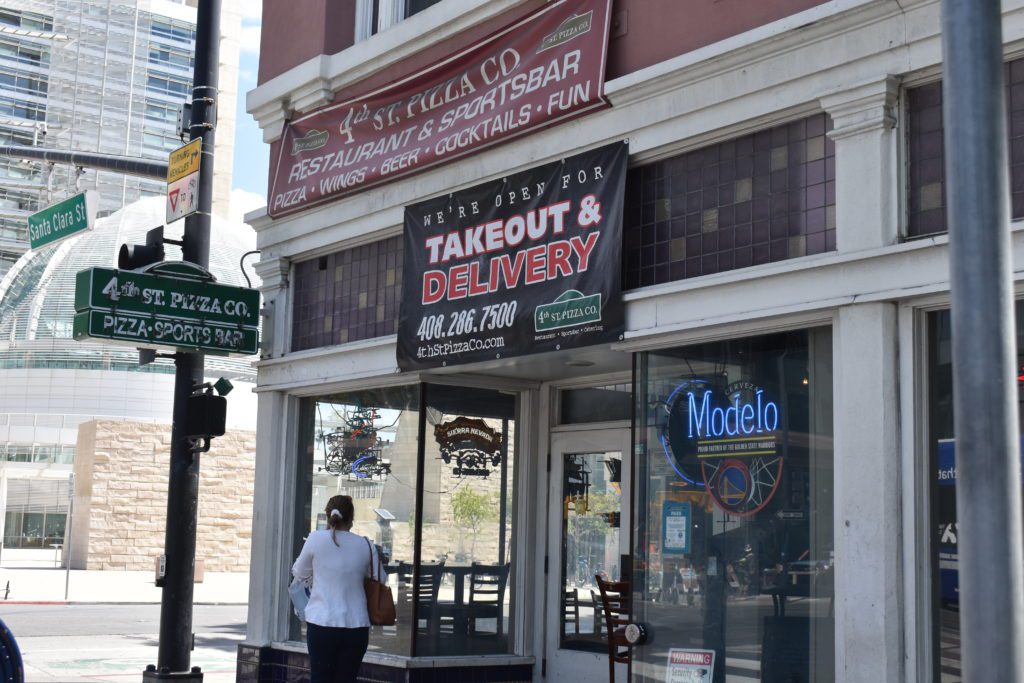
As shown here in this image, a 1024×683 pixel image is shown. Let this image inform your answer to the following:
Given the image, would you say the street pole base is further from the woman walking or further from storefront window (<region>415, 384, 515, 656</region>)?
the woman walking

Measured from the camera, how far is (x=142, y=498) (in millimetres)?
41625

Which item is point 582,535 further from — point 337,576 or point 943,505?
point 943,505

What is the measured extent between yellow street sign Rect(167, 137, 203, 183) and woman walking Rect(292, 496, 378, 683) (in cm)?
438

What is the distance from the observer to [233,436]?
1693 inches

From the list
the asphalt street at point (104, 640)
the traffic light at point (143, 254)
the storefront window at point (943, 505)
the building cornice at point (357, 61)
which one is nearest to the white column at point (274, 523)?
the traffic light at point (143, 254)

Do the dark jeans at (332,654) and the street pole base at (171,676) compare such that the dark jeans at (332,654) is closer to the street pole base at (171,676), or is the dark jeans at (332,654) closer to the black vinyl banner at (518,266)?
the black vinyl banner at (518,266)

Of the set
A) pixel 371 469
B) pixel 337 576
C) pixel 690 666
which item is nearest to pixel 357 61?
pixel 371 469

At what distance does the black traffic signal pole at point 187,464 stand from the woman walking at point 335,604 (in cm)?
289

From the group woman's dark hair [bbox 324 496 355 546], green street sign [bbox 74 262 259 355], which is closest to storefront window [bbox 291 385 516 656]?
green street sign [bbox 74 262 259 355]

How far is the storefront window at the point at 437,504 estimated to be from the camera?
10336 mm

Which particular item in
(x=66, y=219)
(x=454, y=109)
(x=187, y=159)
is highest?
(x=454, y=109)

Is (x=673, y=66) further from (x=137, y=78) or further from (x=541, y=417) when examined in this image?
(x=137, y=78)

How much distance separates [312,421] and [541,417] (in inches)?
91.1

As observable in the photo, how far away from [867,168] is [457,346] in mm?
3829
